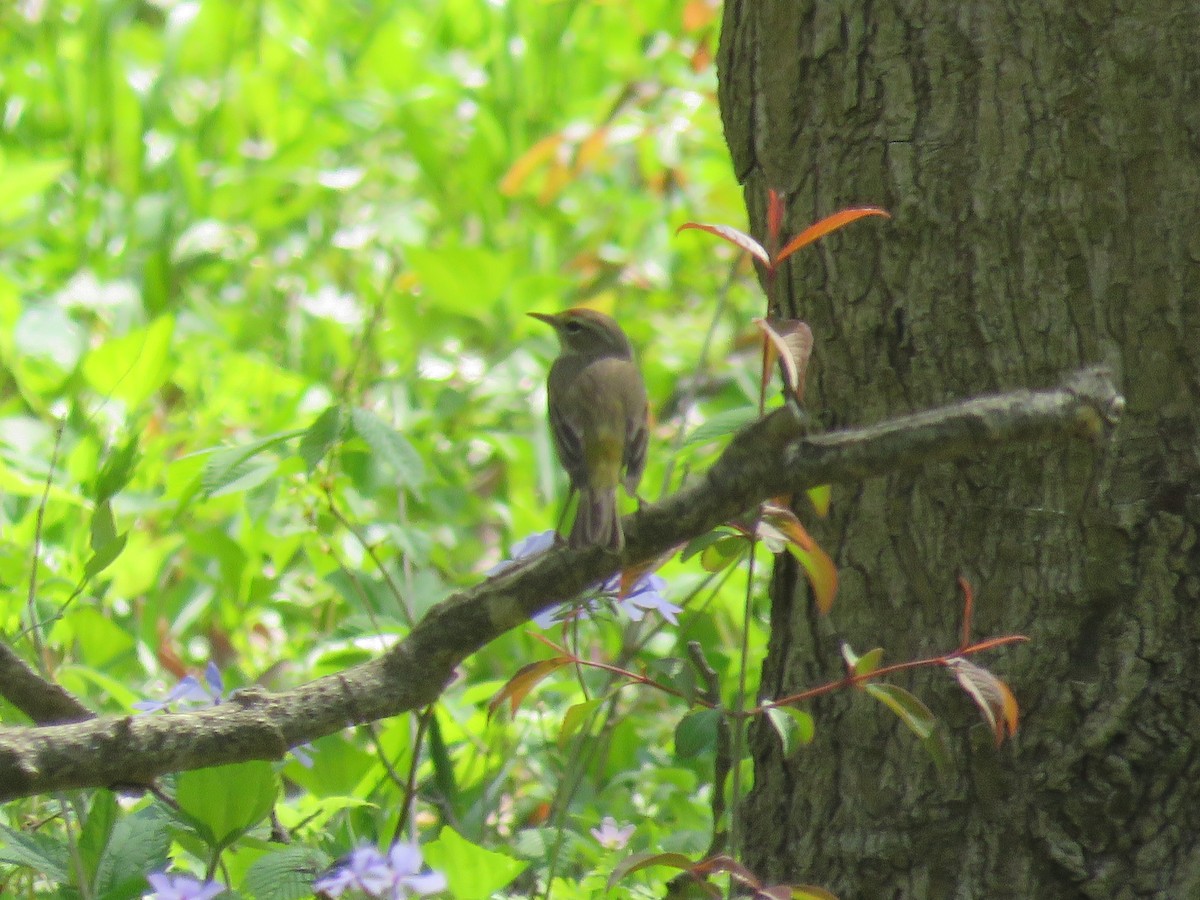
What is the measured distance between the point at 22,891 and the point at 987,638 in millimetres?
1529

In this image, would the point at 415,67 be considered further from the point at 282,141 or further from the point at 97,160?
the point at 97,160

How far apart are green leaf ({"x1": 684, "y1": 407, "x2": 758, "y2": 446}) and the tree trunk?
0.42 ft

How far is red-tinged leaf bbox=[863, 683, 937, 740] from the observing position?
67.1 inches

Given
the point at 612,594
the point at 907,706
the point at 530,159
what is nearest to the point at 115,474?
the point at 612,594

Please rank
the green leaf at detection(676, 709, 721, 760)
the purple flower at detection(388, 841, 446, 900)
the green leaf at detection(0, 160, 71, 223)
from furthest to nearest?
the green leaf at detection(0, 160, 71, 223)
the green leaf at detection(676, 709, 721, 760)
the purple flower at detection(388, 841, 446, 900)

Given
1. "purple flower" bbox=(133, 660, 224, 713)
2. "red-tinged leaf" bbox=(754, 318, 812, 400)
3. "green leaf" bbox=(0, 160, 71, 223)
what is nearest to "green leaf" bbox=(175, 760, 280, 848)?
"purple flower" bbox=(133, 660, 224, 713)

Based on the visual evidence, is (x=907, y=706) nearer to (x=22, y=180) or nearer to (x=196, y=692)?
(x=196, y=692)

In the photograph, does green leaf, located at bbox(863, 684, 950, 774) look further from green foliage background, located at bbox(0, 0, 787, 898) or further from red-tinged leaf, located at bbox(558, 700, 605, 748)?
green foliage background, located at bbox(0, 0, 787, 898)

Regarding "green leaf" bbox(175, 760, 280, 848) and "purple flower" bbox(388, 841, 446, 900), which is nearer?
"purple flower" bbox(388, 841, 446, 900)

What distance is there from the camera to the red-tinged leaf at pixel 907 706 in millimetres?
1704

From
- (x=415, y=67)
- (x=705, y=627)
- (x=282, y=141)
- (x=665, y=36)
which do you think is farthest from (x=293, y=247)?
(x=705, y=627)

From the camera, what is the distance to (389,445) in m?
2.45

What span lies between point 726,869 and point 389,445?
40.3 inches

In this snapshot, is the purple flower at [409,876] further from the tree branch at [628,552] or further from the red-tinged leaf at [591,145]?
the red-tinged leaf at [591,145]
